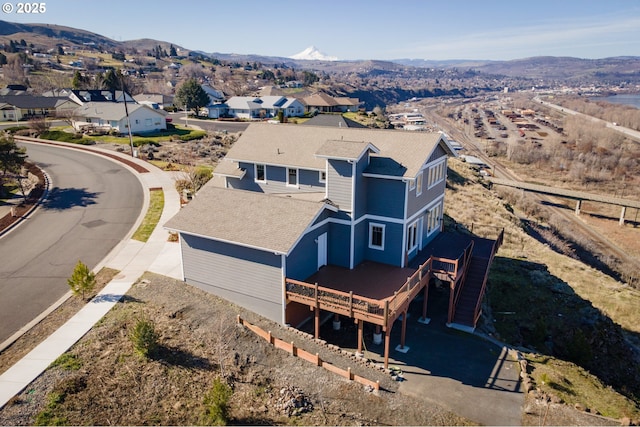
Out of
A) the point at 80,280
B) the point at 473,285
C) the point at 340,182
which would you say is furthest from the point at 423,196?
the point at 80,280

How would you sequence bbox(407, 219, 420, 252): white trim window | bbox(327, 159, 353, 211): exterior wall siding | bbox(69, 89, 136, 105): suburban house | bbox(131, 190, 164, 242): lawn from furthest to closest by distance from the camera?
bbox(69, 89, 136, 105): suburban house → bbox(131, 190, 164, 242): lawn → bbox(407, 219, 420, 252): white trim window → bbox(327, 159, 353, 211): exterior wall siding

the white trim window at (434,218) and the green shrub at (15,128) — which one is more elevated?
the green shrub at (15,128)

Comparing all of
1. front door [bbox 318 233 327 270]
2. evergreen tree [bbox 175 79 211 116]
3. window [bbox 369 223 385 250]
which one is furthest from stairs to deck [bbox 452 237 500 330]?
evergreen tree [bbox 175 79 211 116]

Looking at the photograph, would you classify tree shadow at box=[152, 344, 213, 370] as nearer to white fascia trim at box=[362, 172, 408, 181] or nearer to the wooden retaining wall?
the wooden retaining wall

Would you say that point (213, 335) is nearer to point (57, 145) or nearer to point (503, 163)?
point (57, 145)

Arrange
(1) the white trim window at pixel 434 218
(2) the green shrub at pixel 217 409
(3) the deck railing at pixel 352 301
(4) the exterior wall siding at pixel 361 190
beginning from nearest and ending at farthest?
(2) the green shrub at pixel 217 409 < (3) the deck railing at pixel 352 301 < (4) the exterior wall siding at pixel 361 190 < (1) the white trim window at pixel 434 218

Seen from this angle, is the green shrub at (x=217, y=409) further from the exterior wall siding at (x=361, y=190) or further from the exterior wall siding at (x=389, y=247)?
the exterior wall siding at (x=389, y=247)

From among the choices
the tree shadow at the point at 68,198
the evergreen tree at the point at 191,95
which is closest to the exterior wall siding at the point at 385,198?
the tree shadow at the point at 68,198

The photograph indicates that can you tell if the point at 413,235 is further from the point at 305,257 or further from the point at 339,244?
the point at 305,257
